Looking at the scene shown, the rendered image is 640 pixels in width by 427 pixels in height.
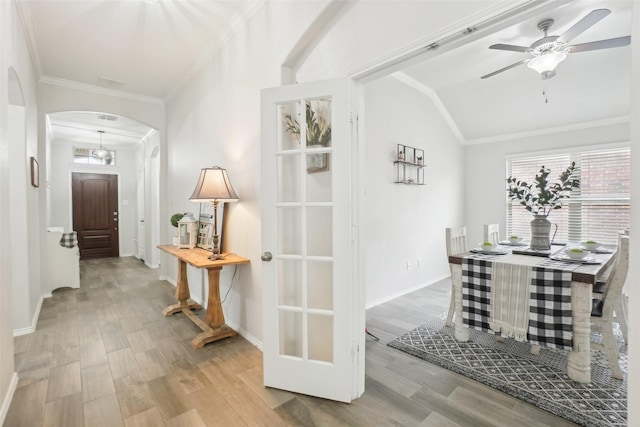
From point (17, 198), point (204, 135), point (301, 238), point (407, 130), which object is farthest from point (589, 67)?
point (17, 198)

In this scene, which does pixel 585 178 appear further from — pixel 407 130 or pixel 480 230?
pixel 407 130

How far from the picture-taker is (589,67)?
11.5ft

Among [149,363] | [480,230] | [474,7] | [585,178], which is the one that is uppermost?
[474,7]

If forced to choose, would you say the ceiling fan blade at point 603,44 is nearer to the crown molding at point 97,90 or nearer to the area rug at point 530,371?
the area rug at point 530,371

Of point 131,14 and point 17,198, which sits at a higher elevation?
point 131,14

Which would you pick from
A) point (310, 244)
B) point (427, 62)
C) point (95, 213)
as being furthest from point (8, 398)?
point (95, 213)

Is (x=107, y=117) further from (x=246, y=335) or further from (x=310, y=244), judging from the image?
(x=310, y=244)

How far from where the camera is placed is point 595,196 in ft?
13.7

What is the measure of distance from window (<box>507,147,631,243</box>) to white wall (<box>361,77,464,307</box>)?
1427 millimetres

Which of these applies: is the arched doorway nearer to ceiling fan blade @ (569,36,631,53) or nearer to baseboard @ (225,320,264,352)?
baseboard @ (225,320,264,352)

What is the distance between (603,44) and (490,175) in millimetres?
3004

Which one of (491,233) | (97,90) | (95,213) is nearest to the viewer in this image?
(491,233)

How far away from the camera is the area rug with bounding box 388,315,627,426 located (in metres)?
1.80

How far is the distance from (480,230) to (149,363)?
5.09 metres
